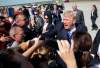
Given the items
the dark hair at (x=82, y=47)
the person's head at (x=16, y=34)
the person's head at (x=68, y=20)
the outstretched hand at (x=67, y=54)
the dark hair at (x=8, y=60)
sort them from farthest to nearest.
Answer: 1. the person's head at (x=68, y=20)
2. the person's head at (x=16, y=34)
3. the dark hair at (x=82, y=47)
4. the outstretched hand at (x=67, y=54)
5. the dark hair at (x=8, y=60)

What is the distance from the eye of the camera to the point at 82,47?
2.73 m

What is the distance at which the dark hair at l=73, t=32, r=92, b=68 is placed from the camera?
8.71 ft

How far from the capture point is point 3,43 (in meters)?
3.09

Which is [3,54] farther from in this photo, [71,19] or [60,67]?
[71,19]

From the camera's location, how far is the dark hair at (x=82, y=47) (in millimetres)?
2654

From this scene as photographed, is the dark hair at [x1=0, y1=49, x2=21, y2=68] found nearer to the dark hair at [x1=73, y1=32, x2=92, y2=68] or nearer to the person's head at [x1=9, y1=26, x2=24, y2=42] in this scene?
the dark hair at [x1=73, y1=32, x2=92, y2=68]

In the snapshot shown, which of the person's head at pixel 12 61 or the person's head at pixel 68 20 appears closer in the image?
the person's head at pixel 12 61

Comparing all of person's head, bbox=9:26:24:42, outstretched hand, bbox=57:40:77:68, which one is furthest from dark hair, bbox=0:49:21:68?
person's head, bbox=9:26:24:42

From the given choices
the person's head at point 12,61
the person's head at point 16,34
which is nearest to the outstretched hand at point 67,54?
the person's head at point 12,61

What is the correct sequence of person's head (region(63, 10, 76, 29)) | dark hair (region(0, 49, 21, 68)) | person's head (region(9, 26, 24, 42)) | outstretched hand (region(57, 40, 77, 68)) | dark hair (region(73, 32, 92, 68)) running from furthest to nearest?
1. person's head (region(63, 10, 76, 29))
2. person's head (region(9, 26, 24, 42))
3. dark hair (region(73, 32, 92, 68))
4. outstretched hand (region(57, 40, 77, 68))
5. dark hair (region(0, 49, 21, 68))

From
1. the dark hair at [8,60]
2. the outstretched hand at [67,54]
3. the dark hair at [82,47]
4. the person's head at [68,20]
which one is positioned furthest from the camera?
the person's head at [68,20]

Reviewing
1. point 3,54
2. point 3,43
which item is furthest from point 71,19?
point 3,54

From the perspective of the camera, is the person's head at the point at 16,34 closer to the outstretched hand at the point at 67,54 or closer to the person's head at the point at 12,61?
the outstretched hand at the point at 67,54

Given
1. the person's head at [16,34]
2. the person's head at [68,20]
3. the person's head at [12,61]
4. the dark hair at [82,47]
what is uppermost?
the person's head at [12,61]
